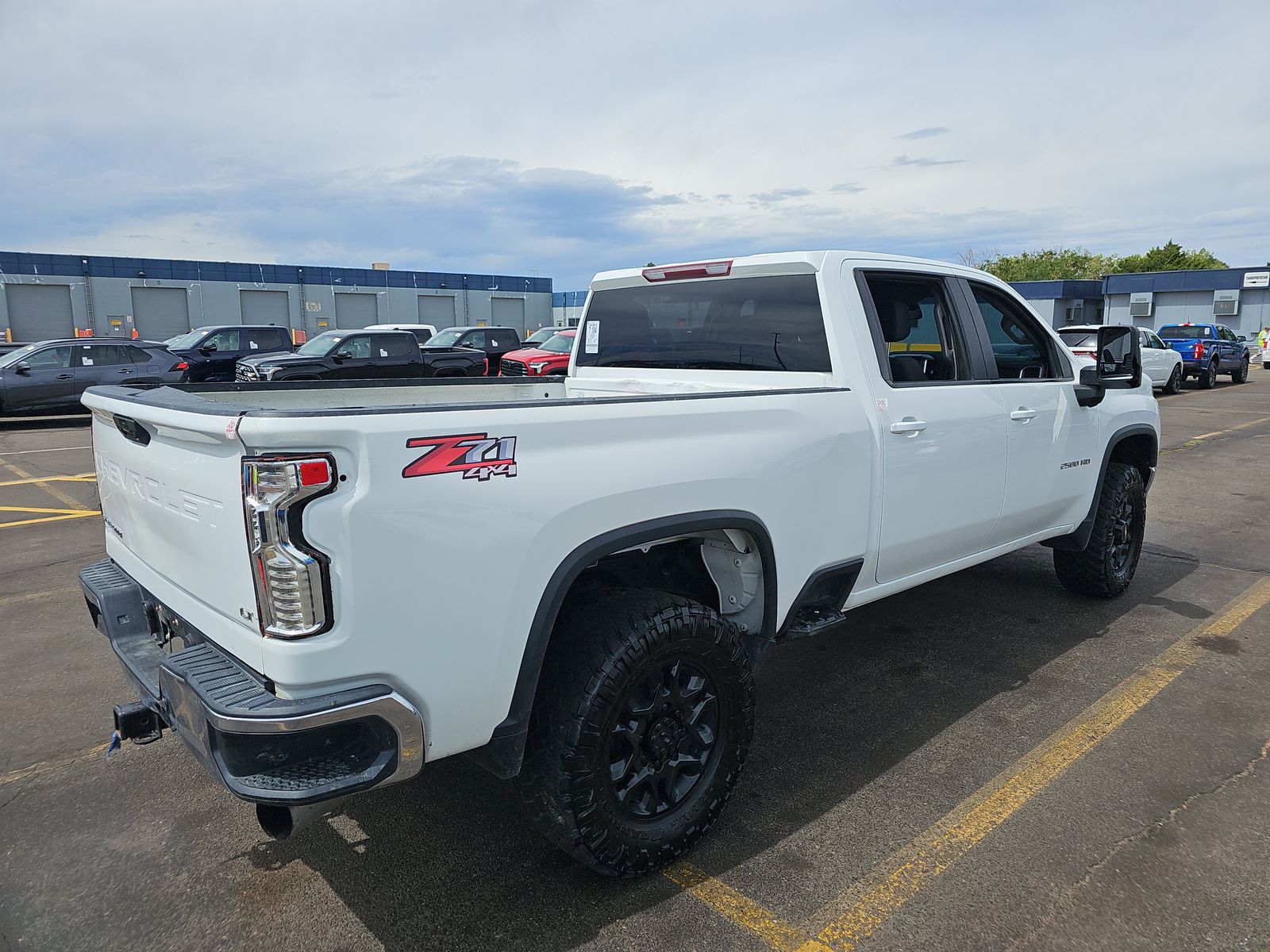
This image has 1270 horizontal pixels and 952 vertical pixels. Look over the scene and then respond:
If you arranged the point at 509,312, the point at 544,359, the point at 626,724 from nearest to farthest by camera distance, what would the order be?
the point at 626,724 → the point at 544,359 → the point at 509,312

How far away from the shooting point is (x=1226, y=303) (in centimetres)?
4997

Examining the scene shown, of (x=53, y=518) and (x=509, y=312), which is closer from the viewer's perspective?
(x=53, y=518)

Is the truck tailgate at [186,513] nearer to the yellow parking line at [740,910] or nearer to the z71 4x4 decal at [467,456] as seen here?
the z71 4x4 decal at [467,456]

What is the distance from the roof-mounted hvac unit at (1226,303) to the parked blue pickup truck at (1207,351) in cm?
2725

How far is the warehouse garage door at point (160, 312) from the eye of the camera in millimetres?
44250

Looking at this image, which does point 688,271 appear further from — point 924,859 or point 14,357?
point 14,357

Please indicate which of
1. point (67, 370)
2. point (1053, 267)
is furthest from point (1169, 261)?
point (67, 370)

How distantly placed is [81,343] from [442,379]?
626 inches

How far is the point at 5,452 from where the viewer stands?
12.6 m

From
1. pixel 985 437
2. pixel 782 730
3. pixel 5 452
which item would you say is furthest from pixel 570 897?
pixel 5 452

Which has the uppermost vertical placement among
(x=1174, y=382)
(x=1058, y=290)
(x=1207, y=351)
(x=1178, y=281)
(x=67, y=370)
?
(x=1178, y=281)

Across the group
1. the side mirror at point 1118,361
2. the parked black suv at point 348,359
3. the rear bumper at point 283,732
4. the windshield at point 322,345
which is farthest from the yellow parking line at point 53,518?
the windshield at point 322,345

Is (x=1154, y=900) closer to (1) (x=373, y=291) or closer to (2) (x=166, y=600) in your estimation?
(2) (x=166, y=600)

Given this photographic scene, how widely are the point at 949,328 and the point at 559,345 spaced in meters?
16.7
